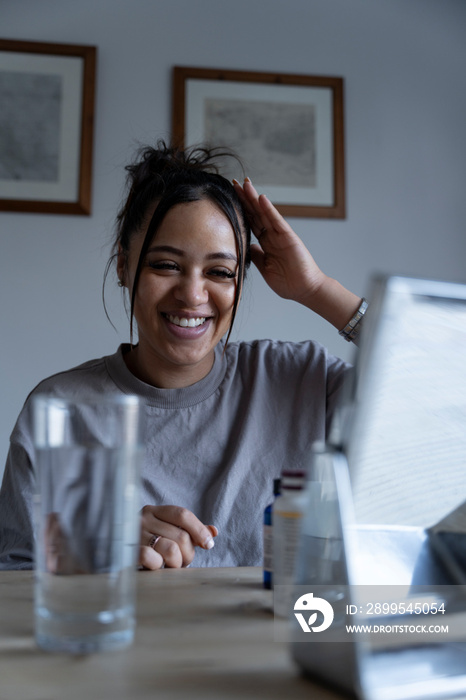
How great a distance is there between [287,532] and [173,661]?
15 centimetres

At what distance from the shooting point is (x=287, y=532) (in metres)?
0.54

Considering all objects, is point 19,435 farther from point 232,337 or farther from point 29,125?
point 29,125

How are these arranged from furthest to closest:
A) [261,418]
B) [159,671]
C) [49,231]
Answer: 1. [49,231]
2. [261,418]
3. [159,671]

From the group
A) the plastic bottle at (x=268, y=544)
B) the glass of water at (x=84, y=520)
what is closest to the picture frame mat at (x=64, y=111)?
the plastic bottle at (x=268, y=544)

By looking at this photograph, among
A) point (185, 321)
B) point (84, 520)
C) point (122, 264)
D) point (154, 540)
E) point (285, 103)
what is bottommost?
point (154, 540)

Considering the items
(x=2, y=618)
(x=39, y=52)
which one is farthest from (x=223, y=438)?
(x=39, y=52)

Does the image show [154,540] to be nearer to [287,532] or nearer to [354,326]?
[287,532]

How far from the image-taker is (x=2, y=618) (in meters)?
0.54

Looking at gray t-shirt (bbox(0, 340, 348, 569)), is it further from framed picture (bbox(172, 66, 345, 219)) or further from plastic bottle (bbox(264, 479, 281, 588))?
framed picture (bbox(172, 66, 345, 219))

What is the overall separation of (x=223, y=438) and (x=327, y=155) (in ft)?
4.39

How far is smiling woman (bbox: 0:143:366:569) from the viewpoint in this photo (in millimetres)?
1154

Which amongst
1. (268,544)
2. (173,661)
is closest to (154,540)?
(268,544)

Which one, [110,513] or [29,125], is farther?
[29,125]

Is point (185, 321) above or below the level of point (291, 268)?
below
